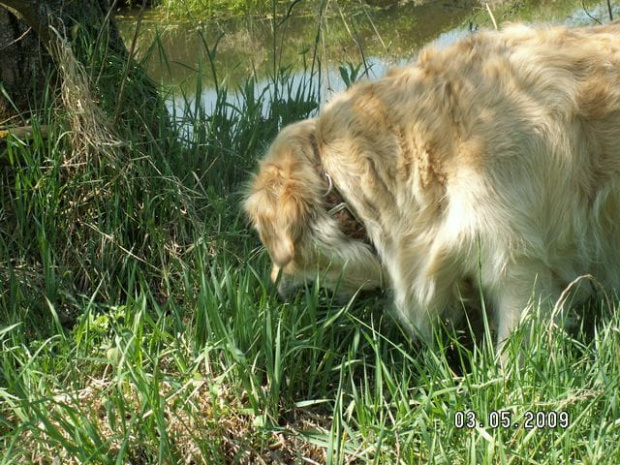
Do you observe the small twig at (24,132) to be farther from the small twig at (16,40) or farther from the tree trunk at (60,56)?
the small twig at (16,40)

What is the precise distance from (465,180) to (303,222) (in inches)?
28.3

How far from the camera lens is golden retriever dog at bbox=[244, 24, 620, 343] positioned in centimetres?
304

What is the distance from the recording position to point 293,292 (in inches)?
142

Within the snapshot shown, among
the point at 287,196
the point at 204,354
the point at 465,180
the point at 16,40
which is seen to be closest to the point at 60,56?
the point at 16,40

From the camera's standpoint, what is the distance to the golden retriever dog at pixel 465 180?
304 centimetres

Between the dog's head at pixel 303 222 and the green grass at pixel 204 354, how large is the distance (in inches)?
7.2

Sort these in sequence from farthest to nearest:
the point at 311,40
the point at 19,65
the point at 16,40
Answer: the point at 311,40
the point at 19,65
the point at 16,40

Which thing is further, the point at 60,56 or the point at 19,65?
the point at 19,65

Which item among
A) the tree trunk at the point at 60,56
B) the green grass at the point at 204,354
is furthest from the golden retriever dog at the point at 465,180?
the tree trunk at the point at 60,56

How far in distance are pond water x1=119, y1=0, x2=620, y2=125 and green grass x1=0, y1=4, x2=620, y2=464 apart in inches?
32.7

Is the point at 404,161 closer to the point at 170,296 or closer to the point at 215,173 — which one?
the point at 170,296

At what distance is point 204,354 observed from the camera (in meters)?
3.15

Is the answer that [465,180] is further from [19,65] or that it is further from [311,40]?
[311,40]

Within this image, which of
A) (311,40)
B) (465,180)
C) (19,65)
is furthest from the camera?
(311,40)
